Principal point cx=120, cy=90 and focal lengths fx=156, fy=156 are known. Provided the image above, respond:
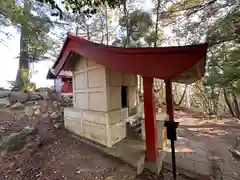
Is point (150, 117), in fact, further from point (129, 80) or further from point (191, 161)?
point (129, 80)

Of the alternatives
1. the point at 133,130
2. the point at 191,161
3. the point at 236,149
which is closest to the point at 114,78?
the point at 133,130

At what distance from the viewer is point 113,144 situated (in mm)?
4961

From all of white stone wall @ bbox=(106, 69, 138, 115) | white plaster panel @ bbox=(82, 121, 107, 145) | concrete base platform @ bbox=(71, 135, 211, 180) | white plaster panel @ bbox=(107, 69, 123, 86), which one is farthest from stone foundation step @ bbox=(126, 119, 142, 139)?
white plaster panel @ bbox=(107, 69, 123, 86)

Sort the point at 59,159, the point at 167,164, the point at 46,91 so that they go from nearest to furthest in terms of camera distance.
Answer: the point at 167,164, the point at 59,159, the point at 46,91

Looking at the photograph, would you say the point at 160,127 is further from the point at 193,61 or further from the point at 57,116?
the point at 57,116

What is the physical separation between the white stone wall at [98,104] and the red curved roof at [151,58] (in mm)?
961

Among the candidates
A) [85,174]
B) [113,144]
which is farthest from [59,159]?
[113,144]

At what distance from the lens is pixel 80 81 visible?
6188mm

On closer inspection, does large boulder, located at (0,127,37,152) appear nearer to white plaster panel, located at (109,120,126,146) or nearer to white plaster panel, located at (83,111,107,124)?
white plaster panel, located at (83,111,107,124)

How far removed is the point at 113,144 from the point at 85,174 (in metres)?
1.34

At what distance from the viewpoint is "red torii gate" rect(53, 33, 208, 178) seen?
2.61 metres

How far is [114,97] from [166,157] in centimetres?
242

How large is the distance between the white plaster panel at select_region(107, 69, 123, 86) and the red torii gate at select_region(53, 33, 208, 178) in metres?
0.98

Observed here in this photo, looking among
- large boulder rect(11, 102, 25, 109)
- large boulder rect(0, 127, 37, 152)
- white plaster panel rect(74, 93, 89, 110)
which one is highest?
white plaster panel rect(74, 93, 89, 110)
